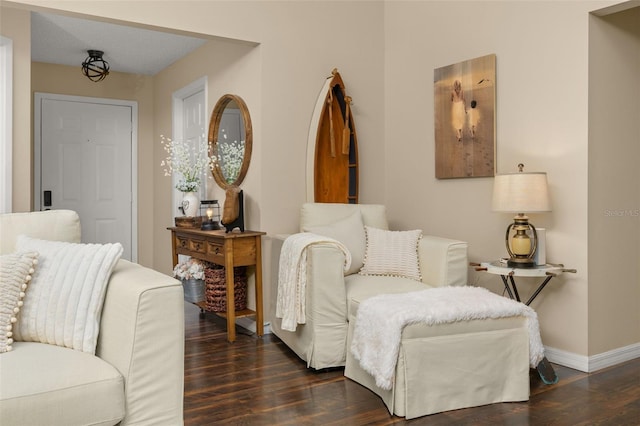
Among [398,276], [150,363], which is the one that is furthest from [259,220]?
[150,363]

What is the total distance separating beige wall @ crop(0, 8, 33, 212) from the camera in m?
3.63

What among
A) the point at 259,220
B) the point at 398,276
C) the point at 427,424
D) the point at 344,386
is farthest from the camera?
the point at 259,220

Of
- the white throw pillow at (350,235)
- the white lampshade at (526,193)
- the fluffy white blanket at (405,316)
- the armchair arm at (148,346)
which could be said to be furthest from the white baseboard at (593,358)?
the armchair arm at (148,346)

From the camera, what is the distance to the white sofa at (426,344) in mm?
2455

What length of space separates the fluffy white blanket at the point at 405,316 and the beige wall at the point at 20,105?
247cm

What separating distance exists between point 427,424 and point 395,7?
10.7ft

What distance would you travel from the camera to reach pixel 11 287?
6.11ft

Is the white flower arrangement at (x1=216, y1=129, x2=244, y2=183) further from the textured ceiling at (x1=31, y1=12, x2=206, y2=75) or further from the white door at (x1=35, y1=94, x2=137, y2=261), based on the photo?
the white door at (x1=35, y1=94, x2=137, y2=261)

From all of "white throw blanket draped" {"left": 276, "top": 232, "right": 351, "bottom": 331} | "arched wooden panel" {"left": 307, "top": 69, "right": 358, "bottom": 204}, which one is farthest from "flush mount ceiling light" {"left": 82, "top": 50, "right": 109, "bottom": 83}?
"white throw blanket draped" {"left": 276, "top": 232, "right": 351, "bottom": 331}

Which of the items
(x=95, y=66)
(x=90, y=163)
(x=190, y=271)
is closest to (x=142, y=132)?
(x=90, y=163)

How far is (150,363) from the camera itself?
178cm

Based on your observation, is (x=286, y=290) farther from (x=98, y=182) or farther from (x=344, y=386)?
(x=98, y=182)

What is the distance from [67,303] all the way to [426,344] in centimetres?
151

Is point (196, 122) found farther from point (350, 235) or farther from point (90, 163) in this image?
point (350, 235)
